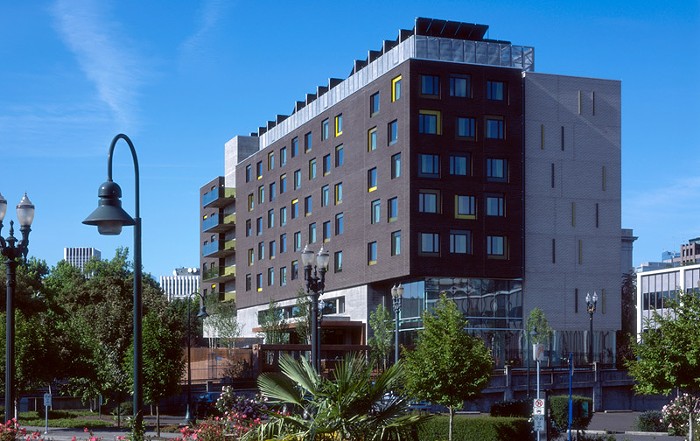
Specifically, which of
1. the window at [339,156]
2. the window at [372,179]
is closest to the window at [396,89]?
the window at [372,179]

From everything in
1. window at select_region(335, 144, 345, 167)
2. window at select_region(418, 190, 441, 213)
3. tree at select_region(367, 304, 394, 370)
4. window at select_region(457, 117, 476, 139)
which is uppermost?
window at select_region(457, 117, 476, 139)

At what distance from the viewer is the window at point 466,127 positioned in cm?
7700

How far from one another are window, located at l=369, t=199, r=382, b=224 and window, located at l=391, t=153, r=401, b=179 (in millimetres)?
2962

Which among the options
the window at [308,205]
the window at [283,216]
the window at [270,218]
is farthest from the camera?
the window at [270,218]

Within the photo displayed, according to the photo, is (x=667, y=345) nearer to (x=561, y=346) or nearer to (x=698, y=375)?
(x=698, y=375)

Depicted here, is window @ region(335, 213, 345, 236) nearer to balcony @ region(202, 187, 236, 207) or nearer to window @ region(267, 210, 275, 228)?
window @ region(267, 210, 275, 228)

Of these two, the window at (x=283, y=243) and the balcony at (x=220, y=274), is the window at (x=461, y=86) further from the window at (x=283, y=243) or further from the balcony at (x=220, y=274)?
the balcony at (x=220, y=274)

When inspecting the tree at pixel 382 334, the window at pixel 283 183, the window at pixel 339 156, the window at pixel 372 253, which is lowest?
the tree at pixel 382 334

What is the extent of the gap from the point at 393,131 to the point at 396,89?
9.66 feet

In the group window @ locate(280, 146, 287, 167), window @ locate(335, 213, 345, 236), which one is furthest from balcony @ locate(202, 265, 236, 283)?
window @ locate(335, 213, 345, 236)

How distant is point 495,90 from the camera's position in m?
78.1

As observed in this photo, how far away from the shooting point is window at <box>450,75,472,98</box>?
77.0 meters

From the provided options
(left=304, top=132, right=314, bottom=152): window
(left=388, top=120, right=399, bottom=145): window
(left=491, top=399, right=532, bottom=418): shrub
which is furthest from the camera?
(left=304, top=132, right=314, bottom=152): window

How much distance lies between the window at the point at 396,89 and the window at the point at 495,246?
11.6 m
